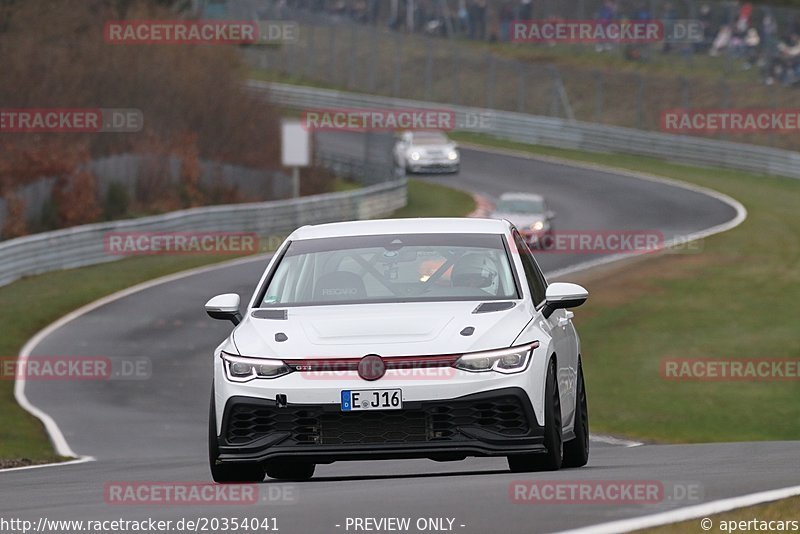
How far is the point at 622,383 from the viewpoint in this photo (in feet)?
78.5

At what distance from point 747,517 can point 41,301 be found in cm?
2521

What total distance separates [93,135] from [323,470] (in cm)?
3645

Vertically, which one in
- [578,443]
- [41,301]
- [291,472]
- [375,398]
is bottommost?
[41,301]

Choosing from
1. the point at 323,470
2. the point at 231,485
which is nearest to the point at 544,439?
the point at 231,485

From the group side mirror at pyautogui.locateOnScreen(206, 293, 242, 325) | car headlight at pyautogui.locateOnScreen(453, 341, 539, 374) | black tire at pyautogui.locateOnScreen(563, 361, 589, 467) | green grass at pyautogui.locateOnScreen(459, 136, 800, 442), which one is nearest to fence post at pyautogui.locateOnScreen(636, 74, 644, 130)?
green grass at pyautogui.locateOnScreen(459, 136, 800, 442)

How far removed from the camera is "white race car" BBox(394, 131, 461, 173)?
188ft

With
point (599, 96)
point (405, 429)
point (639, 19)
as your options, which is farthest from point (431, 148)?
point (405, 429)

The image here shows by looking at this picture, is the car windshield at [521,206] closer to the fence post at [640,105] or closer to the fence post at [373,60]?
the fence post at [640,105]

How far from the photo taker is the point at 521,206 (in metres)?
39.9

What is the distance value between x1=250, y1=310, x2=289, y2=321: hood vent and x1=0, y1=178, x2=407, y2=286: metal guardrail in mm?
24202

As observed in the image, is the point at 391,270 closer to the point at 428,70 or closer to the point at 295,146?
the point at 295,146

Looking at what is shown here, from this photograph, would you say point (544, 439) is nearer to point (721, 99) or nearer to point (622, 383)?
point (622, 383)

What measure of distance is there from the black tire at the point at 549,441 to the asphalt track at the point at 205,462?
14cm

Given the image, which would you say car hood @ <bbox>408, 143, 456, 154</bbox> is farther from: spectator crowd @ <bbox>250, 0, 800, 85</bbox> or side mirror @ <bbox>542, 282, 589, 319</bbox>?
side mirror @ <bbox>542, 282, 589, 319</bbox>
